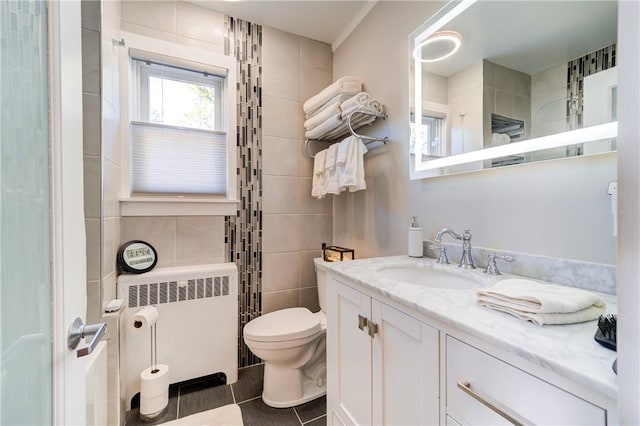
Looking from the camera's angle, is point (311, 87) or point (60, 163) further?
point (311, 87)

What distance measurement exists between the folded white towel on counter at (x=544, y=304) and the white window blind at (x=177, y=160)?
5.54 feet

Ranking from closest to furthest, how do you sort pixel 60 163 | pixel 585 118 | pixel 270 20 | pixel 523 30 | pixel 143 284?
pixel 60 163 < pixel 585 118 < pixel 523 30 < pixel 143 284 < pixel 270 20

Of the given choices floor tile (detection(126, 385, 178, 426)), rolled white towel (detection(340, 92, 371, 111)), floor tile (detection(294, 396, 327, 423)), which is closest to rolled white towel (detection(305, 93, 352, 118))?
rolled white towel (detection(340, 92, 371, 111))

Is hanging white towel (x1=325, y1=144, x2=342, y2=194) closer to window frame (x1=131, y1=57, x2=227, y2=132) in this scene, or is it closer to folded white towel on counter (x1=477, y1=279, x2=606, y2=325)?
window frame (x1=131, y1=57, x2=227, y2=132)

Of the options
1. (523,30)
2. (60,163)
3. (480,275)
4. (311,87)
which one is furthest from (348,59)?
(60,163)

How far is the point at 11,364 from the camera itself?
41cm

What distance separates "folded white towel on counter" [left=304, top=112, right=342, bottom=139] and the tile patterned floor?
172 centimetres

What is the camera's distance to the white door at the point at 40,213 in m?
0.41

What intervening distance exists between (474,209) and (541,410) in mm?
818

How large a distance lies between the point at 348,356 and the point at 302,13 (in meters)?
2.18

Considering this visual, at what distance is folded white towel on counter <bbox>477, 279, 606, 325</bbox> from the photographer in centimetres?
57

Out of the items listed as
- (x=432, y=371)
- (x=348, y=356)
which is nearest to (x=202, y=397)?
(x=348, y=356)

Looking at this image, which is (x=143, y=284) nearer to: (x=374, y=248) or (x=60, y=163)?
(x=60, y=163)

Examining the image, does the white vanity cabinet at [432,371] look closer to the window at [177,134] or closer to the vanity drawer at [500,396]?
the vanity drawer at [500,396]
